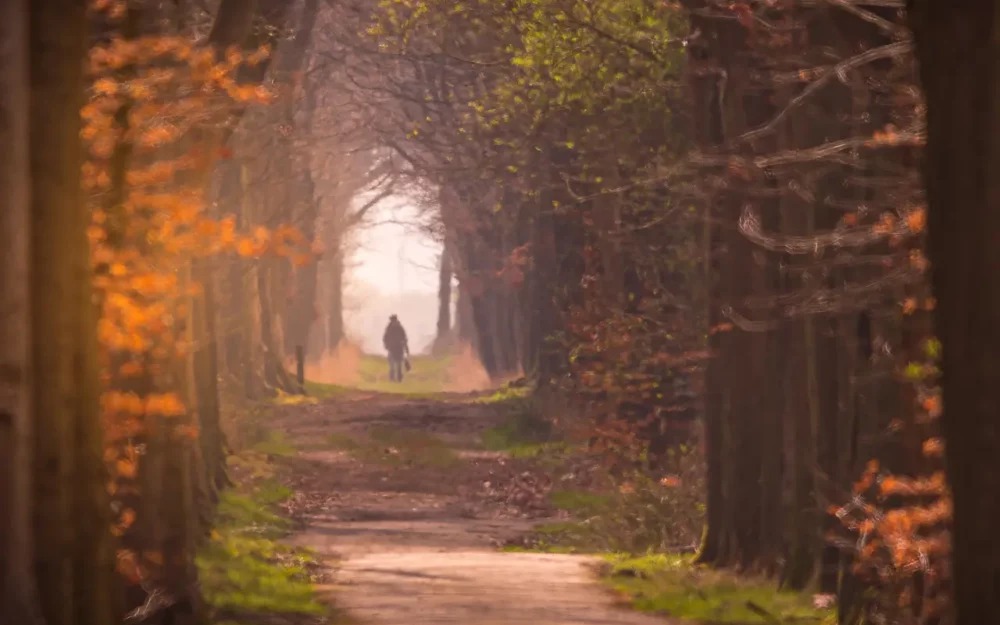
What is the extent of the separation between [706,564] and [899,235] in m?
6.02

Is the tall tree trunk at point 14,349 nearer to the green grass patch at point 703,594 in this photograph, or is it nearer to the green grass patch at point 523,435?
the green grass patch at point 703,594

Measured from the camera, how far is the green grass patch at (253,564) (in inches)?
494

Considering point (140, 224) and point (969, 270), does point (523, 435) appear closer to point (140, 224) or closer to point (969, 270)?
point (140, 224)

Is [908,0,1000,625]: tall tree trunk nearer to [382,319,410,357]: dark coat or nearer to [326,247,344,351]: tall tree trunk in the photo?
[382,319,410,357]: dark coat

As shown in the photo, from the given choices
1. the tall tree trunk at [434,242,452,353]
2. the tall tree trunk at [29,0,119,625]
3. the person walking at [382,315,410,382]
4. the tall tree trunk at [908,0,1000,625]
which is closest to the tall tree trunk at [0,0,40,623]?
the tall tree trunk at [29,0,119,625]

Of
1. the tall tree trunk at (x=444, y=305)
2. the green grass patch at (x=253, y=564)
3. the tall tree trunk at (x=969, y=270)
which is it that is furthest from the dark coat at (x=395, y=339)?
the tall tree trunk at (x=969, y=270)

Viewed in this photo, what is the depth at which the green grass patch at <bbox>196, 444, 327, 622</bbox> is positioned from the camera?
12547 millimetres

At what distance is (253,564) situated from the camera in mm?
14945

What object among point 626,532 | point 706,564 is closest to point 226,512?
point 626,532

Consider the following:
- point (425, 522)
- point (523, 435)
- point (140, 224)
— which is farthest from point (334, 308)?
point (140, 224)

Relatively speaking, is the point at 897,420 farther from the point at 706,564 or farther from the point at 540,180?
the point at 540,180

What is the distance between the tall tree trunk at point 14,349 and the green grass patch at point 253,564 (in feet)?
16.7

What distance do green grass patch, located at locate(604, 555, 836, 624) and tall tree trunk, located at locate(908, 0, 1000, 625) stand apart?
5.79 meters

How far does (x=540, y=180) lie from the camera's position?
1115 inches
